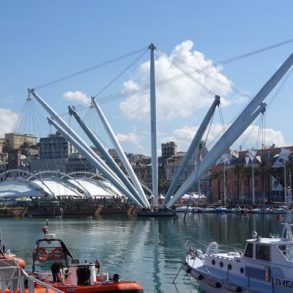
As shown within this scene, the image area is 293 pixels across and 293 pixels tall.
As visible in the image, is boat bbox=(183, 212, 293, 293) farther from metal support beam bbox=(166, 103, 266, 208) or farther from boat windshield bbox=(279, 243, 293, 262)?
metal support beam bbox=(166, 103, 266, 208)

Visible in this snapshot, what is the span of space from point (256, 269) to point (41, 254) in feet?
35.9

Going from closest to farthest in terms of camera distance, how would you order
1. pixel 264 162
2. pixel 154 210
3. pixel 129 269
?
pixel 129 269 < pixel 154 210 < pixel 264 162

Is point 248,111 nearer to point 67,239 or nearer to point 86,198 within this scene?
point 67,239

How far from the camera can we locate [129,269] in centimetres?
4019

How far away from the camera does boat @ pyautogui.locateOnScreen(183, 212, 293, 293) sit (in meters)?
25.6

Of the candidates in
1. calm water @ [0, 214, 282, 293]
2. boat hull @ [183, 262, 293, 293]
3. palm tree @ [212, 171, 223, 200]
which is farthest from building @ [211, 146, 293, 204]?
boat hull @ [183, 262, 293, 293]

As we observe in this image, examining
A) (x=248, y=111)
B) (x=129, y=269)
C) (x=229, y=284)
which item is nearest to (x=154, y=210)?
(x=248, y=111)

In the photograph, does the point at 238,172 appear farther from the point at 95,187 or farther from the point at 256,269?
the point at 256,269

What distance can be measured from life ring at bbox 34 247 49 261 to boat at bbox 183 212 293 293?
24.8ft

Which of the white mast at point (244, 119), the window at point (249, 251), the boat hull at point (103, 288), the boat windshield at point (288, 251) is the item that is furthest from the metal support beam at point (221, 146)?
the boat hull at point (103, 288)

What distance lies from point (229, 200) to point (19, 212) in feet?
176

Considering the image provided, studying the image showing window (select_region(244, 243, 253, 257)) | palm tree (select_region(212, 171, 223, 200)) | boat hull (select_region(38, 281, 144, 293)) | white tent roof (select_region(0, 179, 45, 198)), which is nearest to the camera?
boat hull (select_region(38, 281, 144, 293))

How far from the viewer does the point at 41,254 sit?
31.3 meters

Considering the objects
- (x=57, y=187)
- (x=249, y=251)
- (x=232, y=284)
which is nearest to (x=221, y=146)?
(x=57, y=187)
